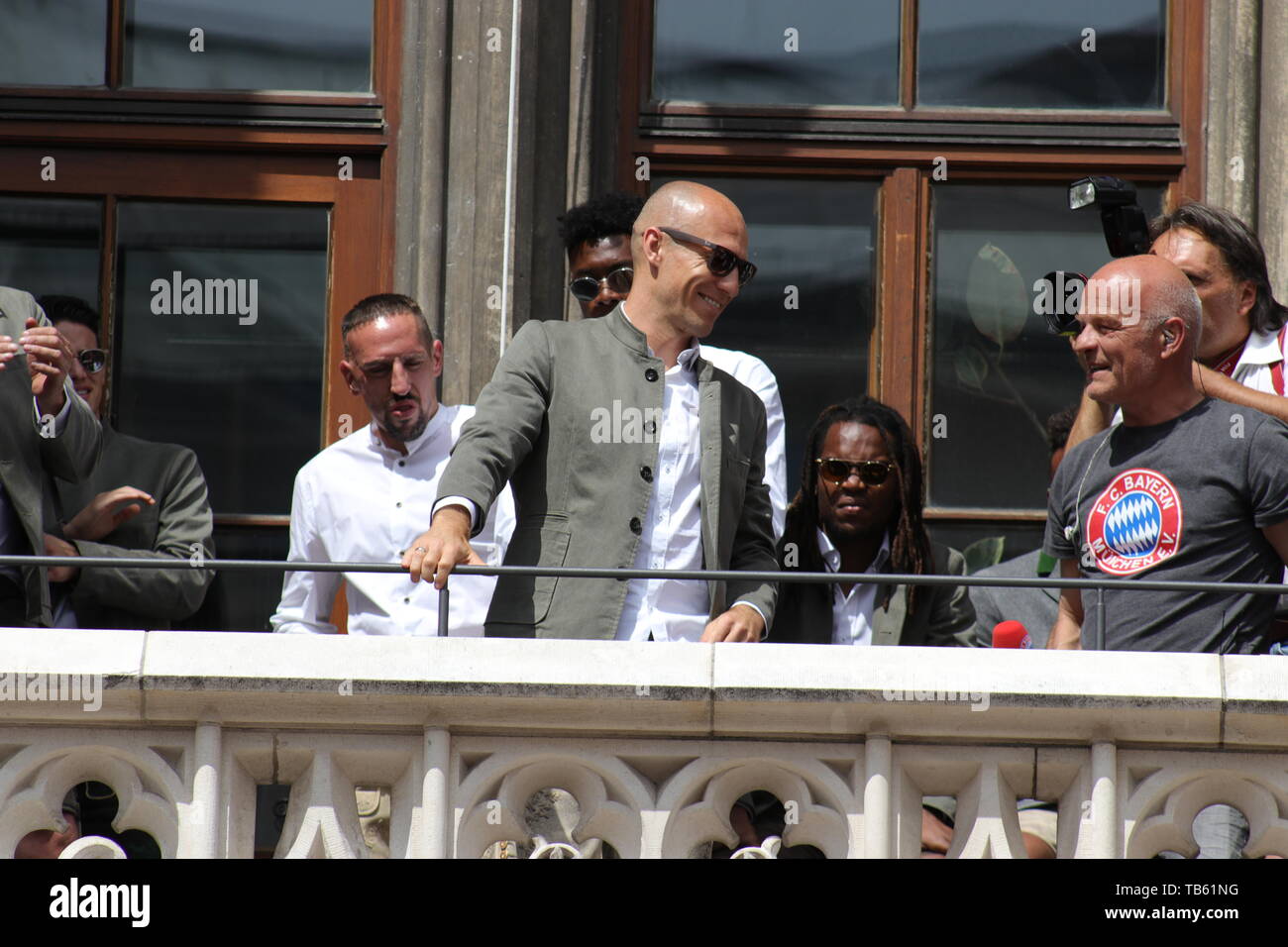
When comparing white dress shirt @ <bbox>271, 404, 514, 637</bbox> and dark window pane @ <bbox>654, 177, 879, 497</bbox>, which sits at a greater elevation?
dark window pane @ <bbox>654, 177, 879, 497</bbox>

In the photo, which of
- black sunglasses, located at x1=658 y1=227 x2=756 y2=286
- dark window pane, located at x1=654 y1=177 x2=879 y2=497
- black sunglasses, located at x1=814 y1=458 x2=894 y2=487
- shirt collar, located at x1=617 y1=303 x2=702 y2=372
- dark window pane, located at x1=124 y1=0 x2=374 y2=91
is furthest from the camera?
dark window pane, located at x1=124 y1=0 x2=374 y2=91

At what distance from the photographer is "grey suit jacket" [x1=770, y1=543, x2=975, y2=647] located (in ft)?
17.2

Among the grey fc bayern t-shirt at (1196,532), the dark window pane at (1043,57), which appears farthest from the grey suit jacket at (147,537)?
the dark window pane at (1043,57)

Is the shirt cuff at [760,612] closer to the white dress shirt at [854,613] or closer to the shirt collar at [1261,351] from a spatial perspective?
the white dress shirt at [854,613]

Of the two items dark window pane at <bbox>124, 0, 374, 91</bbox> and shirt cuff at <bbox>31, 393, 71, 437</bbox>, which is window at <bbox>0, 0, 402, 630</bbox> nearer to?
dark window pane at <bbox>124, 0, 374, 91</bbox>

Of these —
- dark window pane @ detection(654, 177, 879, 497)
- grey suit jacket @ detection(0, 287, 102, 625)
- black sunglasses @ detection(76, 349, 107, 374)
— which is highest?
dark window pane @ detection(654, 177, 879, 497)

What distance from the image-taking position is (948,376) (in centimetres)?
660

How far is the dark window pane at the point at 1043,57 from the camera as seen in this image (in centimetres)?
670

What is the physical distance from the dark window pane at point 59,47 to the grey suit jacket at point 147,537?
4.06ft

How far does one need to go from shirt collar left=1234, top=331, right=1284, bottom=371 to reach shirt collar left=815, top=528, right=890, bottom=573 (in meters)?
0.94

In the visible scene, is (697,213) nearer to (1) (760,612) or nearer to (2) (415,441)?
(1) (760,612)

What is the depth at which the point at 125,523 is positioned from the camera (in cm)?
575

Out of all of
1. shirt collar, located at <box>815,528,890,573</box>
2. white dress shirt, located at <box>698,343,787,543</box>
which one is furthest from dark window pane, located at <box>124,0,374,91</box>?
shirt collar, located at <box>815,528,890,573</box>

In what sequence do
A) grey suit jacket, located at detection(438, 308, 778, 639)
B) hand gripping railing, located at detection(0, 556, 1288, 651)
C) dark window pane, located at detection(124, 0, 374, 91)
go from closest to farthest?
hand gripping railing, located at detection(0, 556, 1288, 651) → grey suit jacket, located at detection(438, 308, 778, 639) → dark window pane, located at detection(124, 0, 374, 91)
